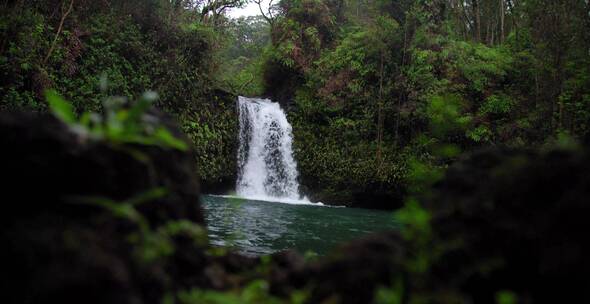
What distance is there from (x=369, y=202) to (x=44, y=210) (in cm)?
1497

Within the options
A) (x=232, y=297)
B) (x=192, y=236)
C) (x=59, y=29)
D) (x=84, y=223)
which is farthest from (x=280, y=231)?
(x=59, y=29)

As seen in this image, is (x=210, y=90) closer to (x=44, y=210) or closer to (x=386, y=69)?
(x=386, y=69)

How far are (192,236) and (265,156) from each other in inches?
607

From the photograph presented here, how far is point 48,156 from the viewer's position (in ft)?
4.43

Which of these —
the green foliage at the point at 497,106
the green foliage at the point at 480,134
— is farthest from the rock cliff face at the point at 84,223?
the green foliage at the point at 497,106

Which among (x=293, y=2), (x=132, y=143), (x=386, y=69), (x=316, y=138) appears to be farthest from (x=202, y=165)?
(x=132, y=143)

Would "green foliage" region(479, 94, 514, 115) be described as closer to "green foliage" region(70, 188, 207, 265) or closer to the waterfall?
the waterfall

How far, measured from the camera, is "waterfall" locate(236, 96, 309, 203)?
54.2 feet

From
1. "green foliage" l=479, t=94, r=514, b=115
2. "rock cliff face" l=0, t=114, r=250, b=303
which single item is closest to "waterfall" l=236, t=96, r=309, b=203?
"green foliage" l=479, t=94, r=514, b=115

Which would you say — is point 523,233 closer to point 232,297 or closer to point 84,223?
point 232,297

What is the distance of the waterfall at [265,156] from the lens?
16.5 metres

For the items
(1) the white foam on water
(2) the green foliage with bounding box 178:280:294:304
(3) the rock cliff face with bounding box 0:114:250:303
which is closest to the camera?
(3) the rock cliff face with bounding box 0:114:250:303

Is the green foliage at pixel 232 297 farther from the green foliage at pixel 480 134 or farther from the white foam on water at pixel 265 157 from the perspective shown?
the white foam on water at pixel 265 157

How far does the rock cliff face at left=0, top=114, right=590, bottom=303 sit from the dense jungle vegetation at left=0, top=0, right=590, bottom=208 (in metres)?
11.1
